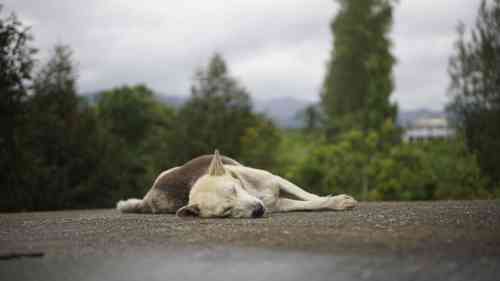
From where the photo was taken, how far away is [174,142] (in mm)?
31453

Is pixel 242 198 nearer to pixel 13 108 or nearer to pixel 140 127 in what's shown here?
pixel 13 108

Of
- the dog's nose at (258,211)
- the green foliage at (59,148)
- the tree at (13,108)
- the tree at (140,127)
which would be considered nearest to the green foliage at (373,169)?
the tree at (140,127)

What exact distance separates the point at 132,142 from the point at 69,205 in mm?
30003

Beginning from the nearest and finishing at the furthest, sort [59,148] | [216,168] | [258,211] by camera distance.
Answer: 1. [258,211]
2. [216,168]
3. [59,148]

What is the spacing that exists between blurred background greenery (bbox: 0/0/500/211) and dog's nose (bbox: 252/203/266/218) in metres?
12.7

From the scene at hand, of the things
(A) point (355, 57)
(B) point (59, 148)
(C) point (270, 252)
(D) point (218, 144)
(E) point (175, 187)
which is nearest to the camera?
(C) point (270, 252)

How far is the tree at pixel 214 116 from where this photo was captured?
103 feet

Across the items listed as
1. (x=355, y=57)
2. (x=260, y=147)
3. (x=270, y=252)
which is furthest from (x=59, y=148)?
(x=355, y=57)

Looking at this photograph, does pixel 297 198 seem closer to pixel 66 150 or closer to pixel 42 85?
pixel 66 150

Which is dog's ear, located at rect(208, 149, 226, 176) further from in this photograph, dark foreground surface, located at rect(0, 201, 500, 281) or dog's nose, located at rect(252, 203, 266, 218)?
dark foreground surface, located at rect(0, 201, 500, 281)

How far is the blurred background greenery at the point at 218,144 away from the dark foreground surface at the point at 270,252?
45.8 feet

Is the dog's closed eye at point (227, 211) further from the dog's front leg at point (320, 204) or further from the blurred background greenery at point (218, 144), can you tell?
the blurred background greenery at point (218, 144)

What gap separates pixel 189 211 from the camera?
865 centimetres

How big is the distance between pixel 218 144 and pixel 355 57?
127 feet
